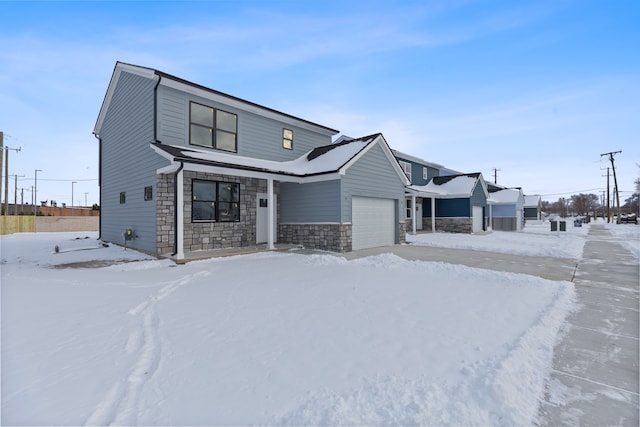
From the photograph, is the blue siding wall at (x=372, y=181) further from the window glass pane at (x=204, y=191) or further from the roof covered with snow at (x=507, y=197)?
the roof covered with snow at (x=507, y=197)

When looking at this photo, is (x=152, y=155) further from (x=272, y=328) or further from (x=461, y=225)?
(x=461, y=225)

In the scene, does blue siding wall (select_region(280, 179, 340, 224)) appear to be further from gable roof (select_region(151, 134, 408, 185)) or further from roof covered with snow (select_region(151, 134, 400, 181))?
roof covered with snow (select_region(151, 134, 400, 181))

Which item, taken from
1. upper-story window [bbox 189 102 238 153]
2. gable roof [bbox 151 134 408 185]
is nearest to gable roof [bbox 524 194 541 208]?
gable roof [bbox 151 134 408 185]

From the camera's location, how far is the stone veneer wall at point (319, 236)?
11.1 meters

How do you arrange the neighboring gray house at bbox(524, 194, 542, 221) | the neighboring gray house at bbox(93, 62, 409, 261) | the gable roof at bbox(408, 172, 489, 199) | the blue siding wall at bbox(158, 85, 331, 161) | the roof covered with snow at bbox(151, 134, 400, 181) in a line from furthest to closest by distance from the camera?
1. the neighboring gray house at bbox(524, 194, 542, 221)
2. the gable roof at bbox(408, 172, 489, 199)
3. the blue siding wall at bbox(158, 85, 331, 161)
4. the neighboring gray house at bbox(93, 62, 409, 261)
5. the roof covered with snow at bbox(151, 134, 400, 181)

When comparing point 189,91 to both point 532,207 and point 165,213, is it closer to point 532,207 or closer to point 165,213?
point 165,213

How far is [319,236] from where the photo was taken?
1166 centimetres

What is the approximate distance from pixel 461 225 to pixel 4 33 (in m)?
25.6

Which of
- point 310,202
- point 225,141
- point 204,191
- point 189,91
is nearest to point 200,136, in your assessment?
point 225,141

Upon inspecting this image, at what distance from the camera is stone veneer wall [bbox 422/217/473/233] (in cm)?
2081

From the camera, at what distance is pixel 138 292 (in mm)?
5406

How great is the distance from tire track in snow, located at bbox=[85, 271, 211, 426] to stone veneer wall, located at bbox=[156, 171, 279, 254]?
562 cm

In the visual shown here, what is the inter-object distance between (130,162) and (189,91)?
165 inches

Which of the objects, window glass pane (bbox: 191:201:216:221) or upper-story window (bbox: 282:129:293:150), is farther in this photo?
upper-story window (bbox: 282:129:293:150)
